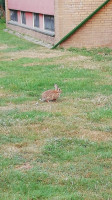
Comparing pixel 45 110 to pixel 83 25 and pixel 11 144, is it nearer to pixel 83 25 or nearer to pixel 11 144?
pixel 11 144

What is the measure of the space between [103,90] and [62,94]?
2.88 feet

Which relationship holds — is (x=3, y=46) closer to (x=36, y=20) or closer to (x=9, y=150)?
(x=36, y=20)

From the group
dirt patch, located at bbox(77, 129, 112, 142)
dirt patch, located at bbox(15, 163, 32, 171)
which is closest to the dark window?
dirt patch, located at bbox(77, 129, 112, 142)

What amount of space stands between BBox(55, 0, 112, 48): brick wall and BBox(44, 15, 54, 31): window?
1.46 metres

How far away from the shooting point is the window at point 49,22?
18.0 m

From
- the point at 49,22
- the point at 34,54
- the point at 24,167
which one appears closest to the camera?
the point at 24,167

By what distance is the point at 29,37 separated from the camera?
67.5 feet

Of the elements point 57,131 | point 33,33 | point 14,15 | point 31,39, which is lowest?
point 31,39

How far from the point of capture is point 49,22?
18438 millimetres

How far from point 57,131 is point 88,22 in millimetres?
→ 9080

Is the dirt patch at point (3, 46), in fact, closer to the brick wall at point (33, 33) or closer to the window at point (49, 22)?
the brick wall at point (33, 33)

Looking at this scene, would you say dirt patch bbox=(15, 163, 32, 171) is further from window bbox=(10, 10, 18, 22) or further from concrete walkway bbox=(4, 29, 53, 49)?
window bbox=(10, 10, 18, 22)

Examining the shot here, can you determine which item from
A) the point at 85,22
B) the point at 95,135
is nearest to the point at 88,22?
the point at 85,22

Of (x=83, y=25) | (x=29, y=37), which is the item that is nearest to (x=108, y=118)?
(x=83, y=25)
